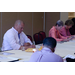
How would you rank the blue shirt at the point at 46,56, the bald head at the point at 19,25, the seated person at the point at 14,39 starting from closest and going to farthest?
1. the blue shirt at the point at 46,56
2. the seated person at the point at 14,39
3. the bald head at the point at 19,25

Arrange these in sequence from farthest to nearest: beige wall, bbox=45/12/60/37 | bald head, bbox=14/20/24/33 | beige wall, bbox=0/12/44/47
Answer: beige wall, bbox=45/12/60/37, beige wall, bbox=0/12/44/47, bald head, bbox=14/20/24/33

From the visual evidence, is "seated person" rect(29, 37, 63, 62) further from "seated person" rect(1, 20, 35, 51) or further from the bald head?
the bald head

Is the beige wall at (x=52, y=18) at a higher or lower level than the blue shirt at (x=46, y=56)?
higher

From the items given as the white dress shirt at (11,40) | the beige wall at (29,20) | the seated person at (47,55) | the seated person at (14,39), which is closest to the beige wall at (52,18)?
the beige wall at (29,20)

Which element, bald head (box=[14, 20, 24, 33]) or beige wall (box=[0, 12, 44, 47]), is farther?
beige wall (box=[0, 12, 44, 47])

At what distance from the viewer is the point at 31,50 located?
2.80 m

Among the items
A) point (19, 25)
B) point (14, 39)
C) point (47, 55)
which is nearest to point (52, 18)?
point (19, 25)

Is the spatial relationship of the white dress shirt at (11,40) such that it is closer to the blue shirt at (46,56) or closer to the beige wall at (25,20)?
the blue shirt at (46,56)

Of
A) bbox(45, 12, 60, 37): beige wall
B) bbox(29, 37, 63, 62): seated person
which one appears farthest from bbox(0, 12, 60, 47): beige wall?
bbox(29, 37, 63, 62): seated person

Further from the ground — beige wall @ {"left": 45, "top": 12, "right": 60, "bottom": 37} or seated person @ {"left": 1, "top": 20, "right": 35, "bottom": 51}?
beige wall @ {"left": 45, "top": 12, "right": 60, "bottom": 37}

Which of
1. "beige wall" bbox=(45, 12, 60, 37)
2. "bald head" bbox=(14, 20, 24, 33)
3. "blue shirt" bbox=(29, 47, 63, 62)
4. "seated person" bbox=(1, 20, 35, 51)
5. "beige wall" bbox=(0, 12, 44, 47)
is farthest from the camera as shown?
"beige wall" bbox=(45, 12, 60, 37)

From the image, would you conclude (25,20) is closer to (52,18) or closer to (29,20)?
(29,20)

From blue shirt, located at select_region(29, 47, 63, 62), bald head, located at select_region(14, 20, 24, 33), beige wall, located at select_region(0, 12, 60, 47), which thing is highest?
beige wall, located at select_region(0, 12, 60, 47)
